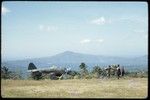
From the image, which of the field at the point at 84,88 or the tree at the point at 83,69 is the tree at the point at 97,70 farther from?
the field at the point at 84,88

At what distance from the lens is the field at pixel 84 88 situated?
764 centimetres

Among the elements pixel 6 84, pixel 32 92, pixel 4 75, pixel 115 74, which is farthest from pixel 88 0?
pixel 115 74

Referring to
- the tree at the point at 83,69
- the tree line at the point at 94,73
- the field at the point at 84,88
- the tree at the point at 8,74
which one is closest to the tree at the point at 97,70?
the tree line at the point at 94,73

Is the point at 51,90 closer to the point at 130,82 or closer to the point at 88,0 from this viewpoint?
the point at 130,82

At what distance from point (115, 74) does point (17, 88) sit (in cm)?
344

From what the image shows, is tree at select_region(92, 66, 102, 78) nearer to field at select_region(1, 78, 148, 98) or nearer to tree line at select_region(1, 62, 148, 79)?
tree line at select_region(1, 62, 148, 79)

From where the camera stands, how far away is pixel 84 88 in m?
8.51

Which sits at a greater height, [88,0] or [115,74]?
[88,0]

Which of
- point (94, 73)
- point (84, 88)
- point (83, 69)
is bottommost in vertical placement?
point (84, 88)

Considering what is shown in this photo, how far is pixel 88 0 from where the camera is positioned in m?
4.03

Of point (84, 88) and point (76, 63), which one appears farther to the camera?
point (76, 63)

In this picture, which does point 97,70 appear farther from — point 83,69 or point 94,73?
point 83,69

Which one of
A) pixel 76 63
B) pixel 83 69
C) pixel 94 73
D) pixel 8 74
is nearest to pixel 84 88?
pixel 83 69

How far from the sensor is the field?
7641 mm
